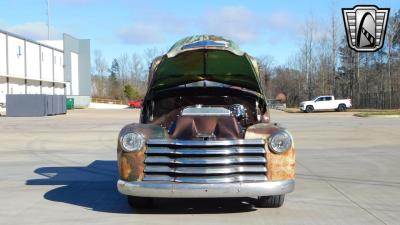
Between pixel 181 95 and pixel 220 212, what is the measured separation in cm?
220

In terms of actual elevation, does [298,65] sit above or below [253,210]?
above

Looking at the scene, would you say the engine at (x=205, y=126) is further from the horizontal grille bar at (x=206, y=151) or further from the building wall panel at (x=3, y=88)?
the building wall panel at (x=3, y=88)

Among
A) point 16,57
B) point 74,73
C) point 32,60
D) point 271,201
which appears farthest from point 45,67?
point 271,201

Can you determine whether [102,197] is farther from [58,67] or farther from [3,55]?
[58,67]

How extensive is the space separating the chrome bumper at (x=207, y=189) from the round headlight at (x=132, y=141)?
1.49ft

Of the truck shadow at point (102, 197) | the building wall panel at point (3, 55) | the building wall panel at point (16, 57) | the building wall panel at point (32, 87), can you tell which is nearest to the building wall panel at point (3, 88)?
the building wall panel at point (3, 55)

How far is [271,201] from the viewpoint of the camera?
7602 mm

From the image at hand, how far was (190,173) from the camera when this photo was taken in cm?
673

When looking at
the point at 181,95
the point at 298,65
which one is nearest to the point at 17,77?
the point at 298,65

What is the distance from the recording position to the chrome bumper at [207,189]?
6.63 m

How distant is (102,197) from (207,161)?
262 centimetres

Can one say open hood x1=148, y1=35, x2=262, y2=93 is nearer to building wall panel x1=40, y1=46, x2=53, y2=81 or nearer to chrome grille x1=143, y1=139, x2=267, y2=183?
chrome grille x1=143, y1=139, x2=267, y2=183

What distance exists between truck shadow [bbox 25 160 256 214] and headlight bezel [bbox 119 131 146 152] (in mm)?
1045

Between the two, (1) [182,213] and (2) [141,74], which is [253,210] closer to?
(1) [182,213]
